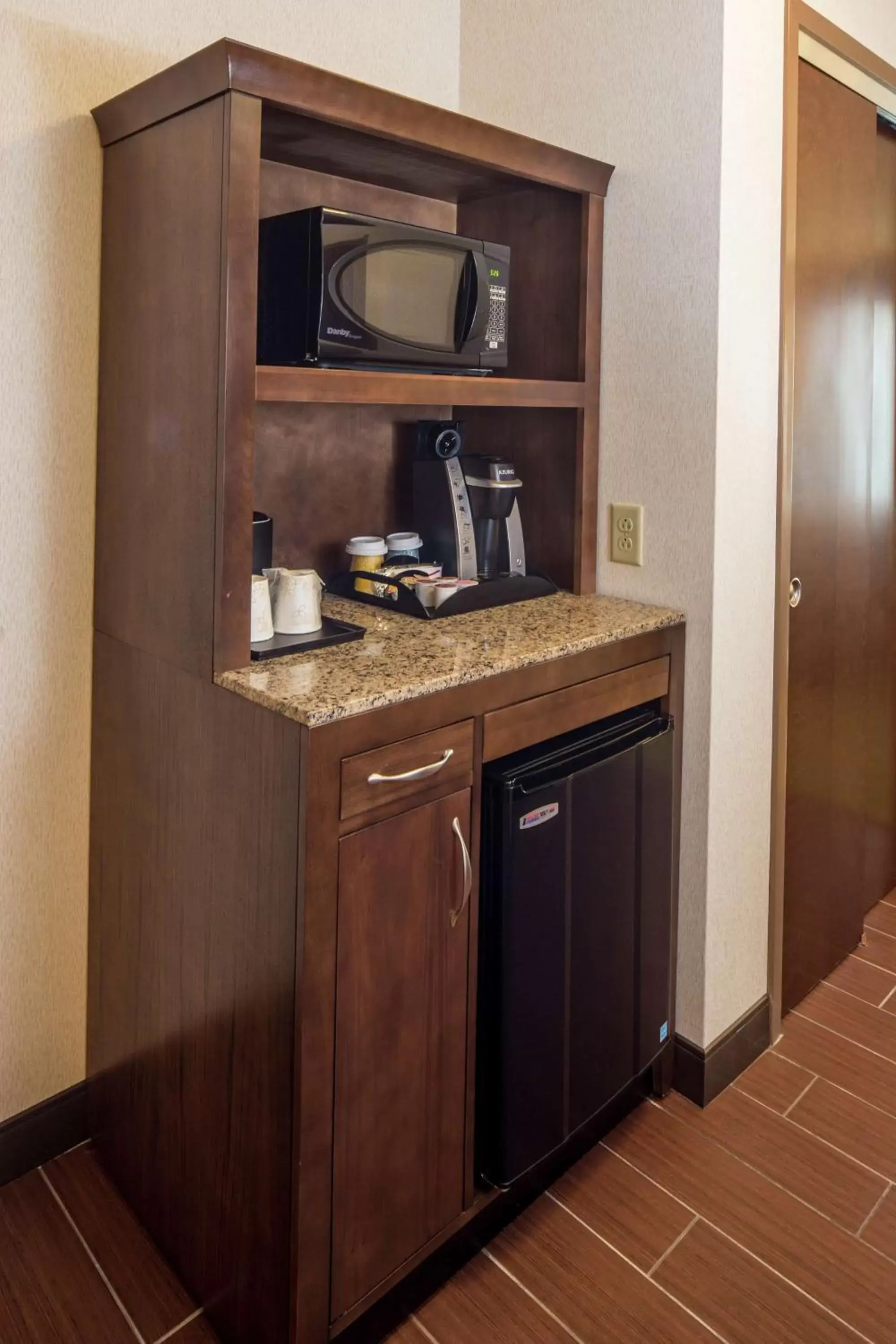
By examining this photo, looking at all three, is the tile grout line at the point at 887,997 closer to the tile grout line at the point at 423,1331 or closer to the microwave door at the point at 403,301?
the tile grout line at the point at 423,1331

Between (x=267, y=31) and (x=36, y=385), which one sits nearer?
(x=36, y=385)

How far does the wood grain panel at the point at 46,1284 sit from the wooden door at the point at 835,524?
1472 mm

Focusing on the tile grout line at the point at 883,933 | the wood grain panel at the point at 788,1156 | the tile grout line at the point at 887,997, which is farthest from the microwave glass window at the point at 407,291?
the tile grout line at the point at 883,933

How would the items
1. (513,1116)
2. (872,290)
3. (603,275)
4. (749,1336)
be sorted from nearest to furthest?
(749,1336)
(513,1116)
(603,275)
(872,290)

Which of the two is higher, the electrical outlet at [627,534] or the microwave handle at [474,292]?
the microwave handle at [474,292]

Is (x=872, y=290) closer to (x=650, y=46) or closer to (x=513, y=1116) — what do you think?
(x=650, y=46)

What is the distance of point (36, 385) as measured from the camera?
155 centimetres

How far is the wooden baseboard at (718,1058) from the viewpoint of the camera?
191 centimetres

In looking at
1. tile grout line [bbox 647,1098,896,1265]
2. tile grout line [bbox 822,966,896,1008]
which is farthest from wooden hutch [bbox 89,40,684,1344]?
tile grout line [bbox 822,966,896,1008]

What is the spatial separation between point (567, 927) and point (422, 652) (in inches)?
19.9

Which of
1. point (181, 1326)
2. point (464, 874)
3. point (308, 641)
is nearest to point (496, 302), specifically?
point (308, 641)

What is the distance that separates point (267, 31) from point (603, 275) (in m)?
0.74

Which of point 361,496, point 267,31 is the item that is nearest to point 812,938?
point 361,496

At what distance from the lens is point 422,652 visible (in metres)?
1.51
